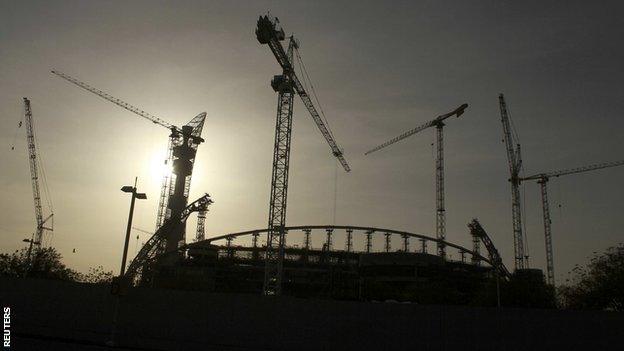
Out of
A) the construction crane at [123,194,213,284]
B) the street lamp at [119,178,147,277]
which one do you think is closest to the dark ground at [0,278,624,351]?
the street lamp at [119,178,147,277]

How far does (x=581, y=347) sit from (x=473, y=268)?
357 ft

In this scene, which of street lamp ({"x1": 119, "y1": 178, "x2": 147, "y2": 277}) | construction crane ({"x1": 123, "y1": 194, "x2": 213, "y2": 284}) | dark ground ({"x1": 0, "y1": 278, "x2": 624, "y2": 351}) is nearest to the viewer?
dark ground ({"x1": 0, "y1": 278, "x2": 624, "y2": 351})

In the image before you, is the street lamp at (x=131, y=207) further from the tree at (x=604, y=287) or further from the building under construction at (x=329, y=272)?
the building under construction at (x=329, y=272)

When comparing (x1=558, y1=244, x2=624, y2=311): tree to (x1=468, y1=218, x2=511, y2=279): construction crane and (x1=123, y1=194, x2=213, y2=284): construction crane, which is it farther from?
(x1=123, y1=194, x2=213, y2=284): construction crane

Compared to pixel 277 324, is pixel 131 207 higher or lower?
higher

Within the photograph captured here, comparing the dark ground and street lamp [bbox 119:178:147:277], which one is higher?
street lamp [bbox 119:178:147:277]

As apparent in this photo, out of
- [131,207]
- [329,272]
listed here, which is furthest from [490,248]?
[131,207]

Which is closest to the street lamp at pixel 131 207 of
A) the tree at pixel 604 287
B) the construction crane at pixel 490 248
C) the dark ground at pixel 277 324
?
the dark ground at pixel 277 324

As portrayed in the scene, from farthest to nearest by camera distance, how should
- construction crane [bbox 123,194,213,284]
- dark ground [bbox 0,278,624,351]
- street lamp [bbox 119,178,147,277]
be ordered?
construction crane [bbox 123,194,213,284] → street lamp [bbox 119,178,147,277] → dark ground [bbox 0,278,624,351]

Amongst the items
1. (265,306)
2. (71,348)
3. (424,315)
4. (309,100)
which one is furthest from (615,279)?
(309,100)

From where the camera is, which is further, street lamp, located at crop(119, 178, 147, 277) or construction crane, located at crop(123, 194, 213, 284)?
construction crane, located at crop(123, 194, 213, 284)

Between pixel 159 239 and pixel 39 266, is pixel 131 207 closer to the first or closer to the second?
pixel 159 239

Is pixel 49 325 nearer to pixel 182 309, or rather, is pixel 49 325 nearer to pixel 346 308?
pixel 182 309

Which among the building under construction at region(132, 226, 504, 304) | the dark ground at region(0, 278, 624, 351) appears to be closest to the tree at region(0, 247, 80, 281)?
the building under construction at region(132, 226, 504, 304)
